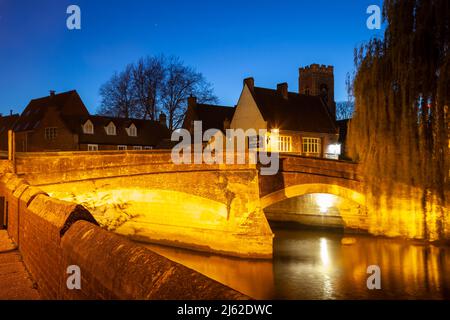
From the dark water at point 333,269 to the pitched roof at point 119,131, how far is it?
17.6m

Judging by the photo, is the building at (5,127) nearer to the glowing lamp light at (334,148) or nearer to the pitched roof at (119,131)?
the pitched roof at (119,131)

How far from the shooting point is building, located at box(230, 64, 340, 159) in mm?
31406

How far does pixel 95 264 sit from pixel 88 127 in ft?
110

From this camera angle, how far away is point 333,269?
→ 1709 centimetres

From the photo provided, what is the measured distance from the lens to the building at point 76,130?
3409cm

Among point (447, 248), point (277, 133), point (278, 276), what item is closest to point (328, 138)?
point (277, 133)

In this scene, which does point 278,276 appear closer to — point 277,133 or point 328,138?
point 277,133

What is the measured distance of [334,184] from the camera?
21.6 m

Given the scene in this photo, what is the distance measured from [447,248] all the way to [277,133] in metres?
14.6

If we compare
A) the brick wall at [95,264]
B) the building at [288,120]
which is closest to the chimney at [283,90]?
the building at [288,120]

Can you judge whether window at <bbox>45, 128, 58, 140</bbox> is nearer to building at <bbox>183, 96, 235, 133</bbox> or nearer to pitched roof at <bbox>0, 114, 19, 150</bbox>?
pitched roof at <bbox>0, 114, 19, 150</bbox>

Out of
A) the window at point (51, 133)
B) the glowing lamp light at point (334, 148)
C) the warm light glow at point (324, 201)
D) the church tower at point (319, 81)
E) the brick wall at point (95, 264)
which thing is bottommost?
the warm light glow at point (324, 201)

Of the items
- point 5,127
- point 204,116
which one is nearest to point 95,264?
point 204,116
